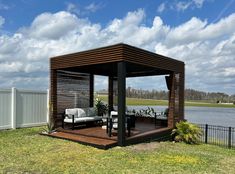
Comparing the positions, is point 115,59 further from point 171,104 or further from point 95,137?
point 171,104

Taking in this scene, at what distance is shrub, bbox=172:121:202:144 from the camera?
31.3 feet

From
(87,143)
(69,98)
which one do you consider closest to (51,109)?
(69,98)

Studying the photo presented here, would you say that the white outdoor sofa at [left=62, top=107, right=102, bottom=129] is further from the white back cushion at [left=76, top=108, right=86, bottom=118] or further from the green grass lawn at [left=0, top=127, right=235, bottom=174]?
the green grass lawn at [left=0, top=127, right=235, bottom=174]

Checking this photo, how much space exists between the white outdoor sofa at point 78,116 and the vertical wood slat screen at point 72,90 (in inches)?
21.5

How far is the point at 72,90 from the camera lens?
36.9ft

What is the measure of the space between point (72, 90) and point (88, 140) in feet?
13.4

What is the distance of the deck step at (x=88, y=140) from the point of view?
23.0 ft

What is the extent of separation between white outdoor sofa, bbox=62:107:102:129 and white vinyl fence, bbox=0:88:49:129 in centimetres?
198

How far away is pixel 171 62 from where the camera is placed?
995 cm

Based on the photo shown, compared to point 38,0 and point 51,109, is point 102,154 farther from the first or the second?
point 38,0

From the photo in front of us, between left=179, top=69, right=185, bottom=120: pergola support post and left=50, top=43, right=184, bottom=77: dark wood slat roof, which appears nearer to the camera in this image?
left=50, top=43, right=184, bottom=77: dark wood slat roof

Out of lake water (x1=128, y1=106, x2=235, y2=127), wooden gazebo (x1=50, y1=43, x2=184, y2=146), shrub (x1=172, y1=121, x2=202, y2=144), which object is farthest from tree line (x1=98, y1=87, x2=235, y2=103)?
shrub (x1=172, y1=121, x2=202, y2=144)

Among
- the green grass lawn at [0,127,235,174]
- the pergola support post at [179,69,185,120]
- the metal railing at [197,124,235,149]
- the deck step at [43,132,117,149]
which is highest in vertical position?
the pergola support post at [179,69,185,120]

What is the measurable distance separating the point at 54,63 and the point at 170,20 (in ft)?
26.6
